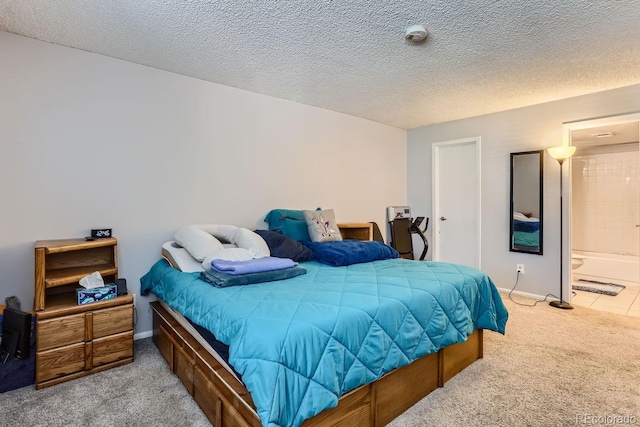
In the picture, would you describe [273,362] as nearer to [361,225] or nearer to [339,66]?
[339,66]

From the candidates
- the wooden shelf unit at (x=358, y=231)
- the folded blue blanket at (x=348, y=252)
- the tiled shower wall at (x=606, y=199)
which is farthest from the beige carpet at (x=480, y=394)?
the tiled shower wall at (x=606, y=199)

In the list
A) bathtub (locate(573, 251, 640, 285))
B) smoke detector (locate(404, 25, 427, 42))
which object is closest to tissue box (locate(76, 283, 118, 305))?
smoke detector (locate(404, 25, 427, 42))

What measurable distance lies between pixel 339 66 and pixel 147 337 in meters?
2.90

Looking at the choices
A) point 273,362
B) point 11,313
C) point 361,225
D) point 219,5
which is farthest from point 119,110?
point 361,225

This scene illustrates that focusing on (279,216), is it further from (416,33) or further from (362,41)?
(416,33)

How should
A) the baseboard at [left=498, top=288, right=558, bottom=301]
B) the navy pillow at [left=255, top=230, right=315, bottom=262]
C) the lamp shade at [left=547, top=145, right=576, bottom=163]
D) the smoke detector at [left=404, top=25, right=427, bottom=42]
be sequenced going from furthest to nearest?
the baseboard at [left=498, top=288, right=558, bottom=301]
the lamp shade at [left=547, top=145, right=576, bottom=163]
the navy pillow at [left=255, top=230, right=315, bottom=262]
the smoke detector at [left=404, top=25, right=427, bottom=42]

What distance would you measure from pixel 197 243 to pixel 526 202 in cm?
383

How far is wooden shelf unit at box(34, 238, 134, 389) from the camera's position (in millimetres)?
2074

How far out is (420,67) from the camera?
2883mm

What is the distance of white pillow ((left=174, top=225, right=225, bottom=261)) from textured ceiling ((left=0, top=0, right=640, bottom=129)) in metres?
1.43

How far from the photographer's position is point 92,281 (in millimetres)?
2307

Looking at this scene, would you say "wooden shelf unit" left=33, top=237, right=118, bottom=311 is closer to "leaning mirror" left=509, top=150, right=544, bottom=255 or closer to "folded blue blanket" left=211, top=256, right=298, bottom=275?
"folded blue blanket" left=211, top=256, right=298, bottom=275

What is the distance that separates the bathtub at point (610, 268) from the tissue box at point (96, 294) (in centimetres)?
630

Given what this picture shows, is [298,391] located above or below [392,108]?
below
